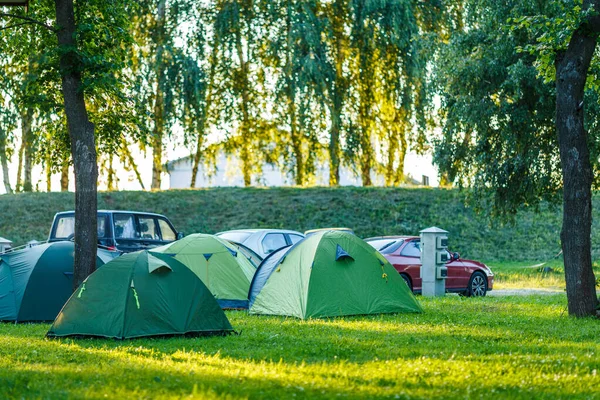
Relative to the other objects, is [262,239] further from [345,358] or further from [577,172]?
[345,358]

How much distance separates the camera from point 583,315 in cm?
1395

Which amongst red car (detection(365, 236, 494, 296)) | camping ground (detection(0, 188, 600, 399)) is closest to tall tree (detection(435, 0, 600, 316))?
red car (detection(365, 236, 494, 296))

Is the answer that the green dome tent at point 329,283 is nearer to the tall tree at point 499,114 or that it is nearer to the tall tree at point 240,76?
the tall tree at point 499,114

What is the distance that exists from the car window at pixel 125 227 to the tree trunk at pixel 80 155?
3658mm

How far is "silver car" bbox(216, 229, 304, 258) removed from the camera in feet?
65.4

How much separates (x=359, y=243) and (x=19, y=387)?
8.15m

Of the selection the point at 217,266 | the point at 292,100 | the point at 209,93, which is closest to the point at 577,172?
the point at 217,266

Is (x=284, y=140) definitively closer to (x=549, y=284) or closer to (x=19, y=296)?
(x=549, y=284)

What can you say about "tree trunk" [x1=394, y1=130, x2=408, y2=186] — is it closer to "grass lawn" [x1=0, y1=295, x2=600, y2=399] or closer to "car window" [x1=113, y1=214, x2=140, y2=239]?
"car window" [x1=113, y1=214, x2=140, y2=239]

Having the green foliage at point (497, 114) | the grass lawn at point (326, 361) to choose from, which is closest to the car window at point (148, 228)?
the grass lawn at point (326, 361)

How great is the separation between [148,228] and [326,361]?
10300 millimetres

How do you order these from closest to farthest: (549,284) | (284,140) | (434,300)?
(434,300), (549,284), (284,140)

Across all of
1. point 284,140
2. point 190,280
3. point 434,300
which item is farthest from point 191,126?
point 190,280

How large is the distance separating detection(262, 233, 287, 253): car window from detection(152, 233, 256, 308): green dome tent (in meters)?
3.31
